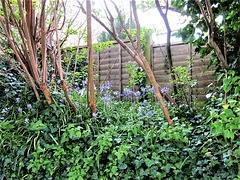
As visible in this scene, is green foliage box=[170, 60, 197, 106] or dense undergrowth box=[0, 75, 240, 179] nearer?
dense undergrowth box=[0, 75, 240, 179]

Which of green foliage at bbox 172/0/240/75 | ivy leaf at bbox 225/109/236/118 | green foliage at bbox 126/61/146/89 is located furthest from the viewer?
green foliage at bbox 126/61/146/89

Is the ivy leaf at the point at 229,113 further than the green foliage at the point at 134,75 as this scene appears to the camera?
No

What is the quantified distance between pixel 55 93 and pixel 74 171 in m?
1.06

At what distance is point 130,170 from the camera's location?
1.85 meters

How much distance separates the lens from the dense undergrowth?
1.74 metres

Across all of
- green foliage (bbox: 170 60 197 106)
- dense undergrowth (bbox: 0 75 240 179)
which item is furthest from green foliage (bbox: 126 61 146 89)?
dense undergrowth (bbox: 0 75 240 179)

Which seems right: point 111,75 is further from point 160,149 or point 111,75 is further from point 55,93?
point 160,149

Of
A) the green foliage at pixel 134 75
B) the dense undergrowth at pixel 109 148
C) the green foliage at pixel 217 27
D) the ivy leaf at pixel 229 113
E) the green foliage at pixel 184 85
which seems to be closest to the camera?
the ivy leaf at pixel 229 113

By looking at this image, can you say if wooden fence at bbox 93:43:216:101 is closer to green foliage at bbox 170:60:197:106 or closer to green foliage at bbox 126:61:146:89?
green foliage at bbox 126:61:146:89

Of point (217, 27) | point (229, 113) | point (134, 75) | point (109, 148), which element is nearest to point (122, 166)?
point (109, 148)

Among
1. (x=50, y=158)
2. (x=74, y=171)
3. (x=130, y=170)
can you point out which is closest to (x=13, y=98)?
(x=50, y=158)

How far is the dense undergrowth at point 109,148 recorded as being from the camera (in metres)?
1.74

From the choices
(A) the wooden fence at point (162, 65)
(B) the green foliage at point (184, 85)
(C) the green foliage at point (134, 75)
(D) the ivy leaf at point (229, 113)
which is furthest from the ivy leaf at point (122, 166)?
(C) the green foliage at point (134, 75)

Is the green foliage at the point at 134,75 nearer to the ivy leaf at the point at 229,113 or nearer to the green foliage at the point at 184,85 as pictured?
the green foliage at the point at 184,85
